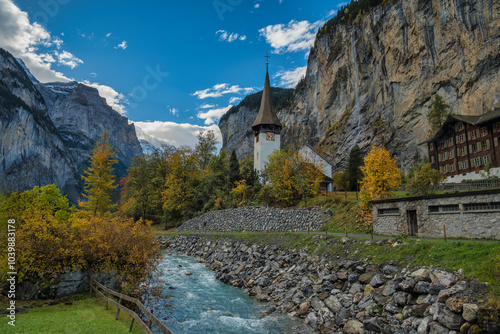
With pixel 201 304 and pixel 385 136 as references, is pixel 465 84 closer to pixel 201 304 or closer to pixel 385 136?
pixel 385 136

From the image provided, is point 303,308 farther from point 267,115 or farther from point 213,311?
point 267,115

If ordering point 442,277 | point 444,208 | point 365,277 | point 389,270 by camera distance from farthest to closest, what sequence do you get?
point 444,208 < point 365,277 < point 389,270 < point 442,277

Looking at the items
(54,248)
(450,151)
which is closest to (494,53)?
(450,151)

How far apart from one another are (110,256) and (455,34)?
67879 mm

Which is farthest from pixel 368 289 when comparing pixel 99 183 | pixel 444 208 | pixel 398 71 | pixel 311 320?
pixel 398 71

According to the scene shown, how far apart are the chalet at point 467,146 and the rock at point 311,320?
106 ft

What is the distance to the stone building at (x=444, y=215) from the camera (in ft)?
46.7

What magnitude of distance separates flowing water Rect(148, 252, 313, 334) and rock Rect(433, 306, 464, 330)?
15.7 feet

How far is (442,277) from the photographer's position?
10.7 m

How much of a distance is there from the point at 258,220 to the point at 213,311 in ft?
66.5

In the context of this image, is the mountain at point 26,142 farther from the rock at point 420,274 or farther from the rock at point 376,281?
the rock at point 420,274

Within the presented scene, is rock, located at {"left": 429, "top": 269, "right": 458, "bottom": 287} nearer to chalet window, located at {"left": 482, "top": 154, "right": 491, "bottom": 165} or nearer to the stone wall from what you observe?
the stone wall

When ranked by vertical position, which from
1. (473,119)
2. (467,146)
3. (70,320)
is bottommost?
(70,320)

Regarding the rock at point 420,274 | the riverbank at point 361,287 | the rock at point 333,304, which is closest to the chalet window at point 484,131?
the riverbank at point 361,287
